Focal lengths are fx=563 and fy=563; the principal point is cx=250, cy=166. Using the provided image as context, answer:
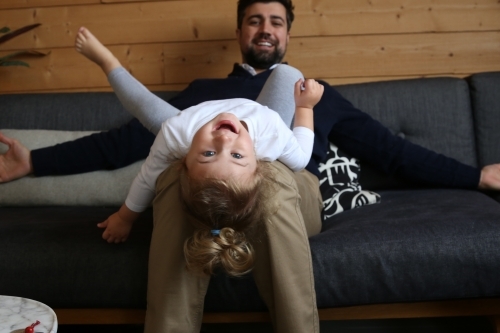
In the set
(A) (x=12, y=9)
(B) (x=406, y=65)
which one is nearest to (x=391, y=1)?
(B) (x=406, y=65)

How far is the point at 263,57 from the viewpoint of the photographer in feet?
7.80

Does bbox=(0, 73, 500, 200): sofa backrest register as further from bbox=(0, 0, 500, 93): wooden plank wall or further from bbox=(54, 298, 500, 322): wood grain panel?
bbox=(54, 298, 500, 322): wood grain panel

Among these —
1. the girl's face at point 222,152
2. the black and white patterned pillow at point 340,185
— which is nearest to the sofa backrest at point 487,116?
the black and white patterned pillow at point 340,185

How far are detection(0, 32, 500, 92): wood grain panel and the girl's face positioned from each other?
1.25 m

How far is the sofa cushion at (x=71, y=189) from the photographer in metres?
2.13

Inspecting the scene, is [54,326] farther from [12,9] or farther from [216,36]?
[12,9]

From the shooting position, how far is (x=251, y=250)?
4.67 feet

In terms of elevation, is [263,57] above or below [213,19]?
below

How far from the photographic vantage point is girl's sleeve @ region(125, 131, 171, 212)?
1.57m

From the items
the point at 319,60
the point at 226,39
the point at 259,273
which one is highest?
the point at 226,39

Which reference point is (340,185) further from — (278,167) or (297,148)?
(278,167)

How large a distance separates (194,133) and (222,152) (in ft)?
0.62

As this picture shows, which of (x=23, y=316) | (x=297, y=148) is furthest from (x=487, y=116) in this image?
(x=23, y=316)

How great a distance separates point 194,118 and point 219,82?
74cm
